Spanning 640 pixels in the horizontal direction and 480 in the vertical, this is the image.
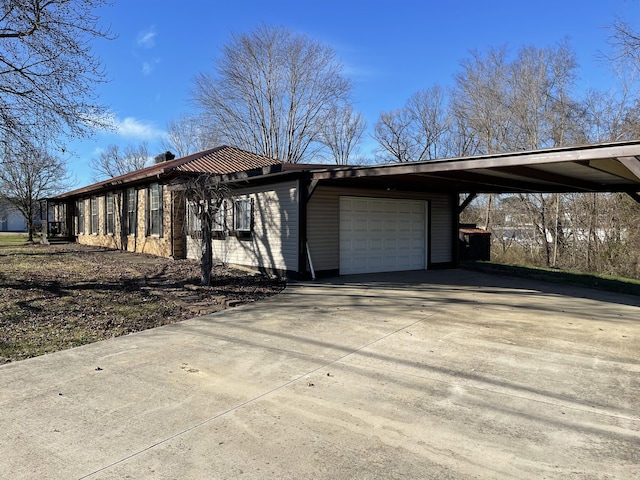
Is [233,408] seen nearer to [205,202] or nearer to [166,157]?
[205,202]

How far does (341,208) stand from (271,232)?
6.40 ft

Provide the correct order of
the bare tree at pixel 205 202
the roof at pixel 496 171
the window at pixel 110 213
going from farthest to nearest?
the window at pixel 110 213, the bare tree at pixel 205 202, the roof at pixel 496 171

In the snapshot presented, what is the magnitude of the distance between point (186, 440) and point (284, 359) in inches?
72.1

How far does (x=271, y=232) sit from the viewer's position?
1127 cm

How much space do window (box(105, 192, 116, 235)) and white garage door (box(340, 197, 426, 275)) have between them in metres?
13.4

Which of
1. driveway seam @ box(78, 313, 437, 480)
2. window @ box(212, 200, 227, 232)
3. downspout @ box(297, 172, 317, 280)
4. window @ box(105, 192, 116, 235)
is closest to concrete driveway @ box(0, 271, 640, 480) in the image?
driveway seam @ box(78, 313, 437, 480)

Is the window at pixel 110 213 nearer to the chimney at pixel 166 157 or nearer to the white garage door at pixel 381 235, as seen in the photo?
the chimney at pixel 166 157

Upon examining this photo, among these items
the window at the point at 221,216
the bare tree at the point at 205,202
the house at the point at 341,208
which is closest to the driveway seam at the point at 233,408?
the house at the point at 341,208

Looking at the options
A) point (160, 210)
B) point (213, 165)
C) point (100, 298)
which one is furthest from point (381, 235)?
point (160, 210)

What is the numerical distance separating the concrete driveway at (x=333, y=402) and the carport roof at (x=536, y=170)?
7.80ft

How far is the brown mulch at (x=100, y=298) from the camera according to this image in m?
5.69

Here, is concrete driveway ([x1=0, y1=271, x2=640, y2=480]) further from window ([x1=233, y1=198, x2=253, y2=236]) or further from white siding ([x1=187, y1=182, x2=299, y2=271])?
window ([x1=233, y1=198, x2=253, y2=236])

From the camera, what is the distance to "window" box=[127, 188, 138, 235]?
17.7 m

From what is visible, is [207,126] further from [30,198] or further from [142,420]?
[142,420]
